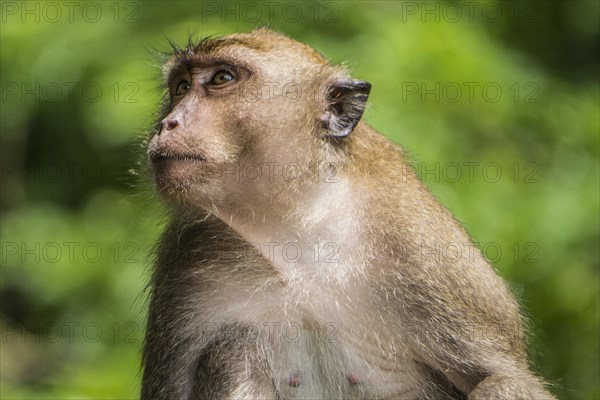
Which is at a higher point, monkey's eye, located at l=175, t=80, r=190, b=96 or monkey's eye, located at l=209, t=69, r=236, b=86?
monkey's eye, located at l=209, t=69, r=236, b=86

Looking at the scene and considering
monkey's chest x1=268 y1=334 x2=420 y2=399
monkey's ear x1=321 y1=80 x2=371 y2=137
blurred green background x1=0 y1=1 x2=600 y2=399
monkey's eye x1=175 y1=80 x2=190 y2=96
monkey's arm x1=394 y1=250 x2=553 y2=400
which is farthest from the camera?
blurred green background x1=0 y1=1 x2=600 y2=399

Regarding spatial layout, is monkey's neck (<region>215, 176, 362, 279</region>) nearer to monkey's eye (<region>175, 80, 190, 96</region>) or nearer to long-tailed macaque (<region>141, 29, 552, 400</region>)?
long-tailed macaque (<region>141, 29, 552, 400</region>)

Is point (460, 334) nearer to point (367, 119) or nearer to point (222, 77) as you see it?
point (222, 77)

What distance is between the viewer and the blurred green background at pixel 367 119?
24.2ft

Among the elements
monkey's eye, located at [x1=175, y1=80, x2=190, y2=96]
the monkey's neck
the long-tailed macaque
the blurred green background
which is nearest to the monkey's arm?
the long-tailed macaque

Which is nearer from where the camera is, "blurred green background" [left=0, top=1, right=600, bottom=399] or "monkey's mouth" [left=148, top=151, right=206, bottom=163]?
"monkey's mouth" [left=148, top=151, right=206, bottom=163]

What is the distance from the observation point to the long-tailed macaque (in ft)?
16.0

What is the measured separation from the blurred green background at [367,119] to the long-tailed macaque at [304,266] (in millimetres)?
1204

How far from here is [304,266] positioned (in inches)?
197

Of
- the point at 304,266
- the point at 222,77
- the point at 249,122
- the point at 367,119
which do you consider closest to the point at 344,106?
the point at 249,122

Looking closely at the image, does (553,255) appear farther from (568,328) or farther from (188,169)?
(188,169)

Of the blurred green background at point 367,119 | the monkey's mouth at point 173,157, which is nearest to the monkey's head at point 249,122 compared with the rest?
the monkey's mouth at point 173,157

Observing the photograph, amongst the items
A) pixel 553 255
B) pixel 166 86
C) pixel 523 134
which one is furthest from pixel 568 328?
pixel 166 86

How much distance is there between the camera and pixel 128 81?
25.3ft
